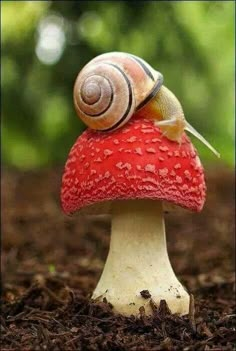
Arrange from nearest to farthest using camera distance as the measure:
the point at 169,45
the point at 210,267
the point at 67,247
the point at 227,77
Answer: the point at 210,267 → the point at 67,247 → the point at 169,45 → the point at 227,77

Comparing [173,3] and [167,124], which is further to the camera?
[173,3]

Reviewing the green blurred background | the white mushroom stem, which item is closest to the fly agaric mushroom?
the white mushroom stem

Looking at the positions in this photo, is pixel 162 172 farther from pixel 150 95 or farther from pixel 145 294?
pixel 145 294

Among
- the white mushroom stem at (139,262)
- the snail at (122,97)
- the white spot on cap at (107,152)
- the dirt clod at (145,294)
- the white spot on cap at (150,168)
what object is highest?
the snail at (122,97)

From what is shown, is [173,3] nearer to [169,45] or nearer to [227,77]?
[169,45]

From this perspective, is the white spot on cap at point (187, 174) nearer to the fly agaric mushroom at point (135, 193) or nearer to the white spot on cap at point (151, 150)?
the fly agaric mushroom at point (135, 193)

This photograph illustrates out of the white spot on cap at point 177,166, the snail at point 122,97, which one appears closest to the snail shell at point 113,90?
the snail at point 122,97

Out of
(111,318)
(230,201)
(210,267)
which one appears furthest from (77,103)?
(230,201)
